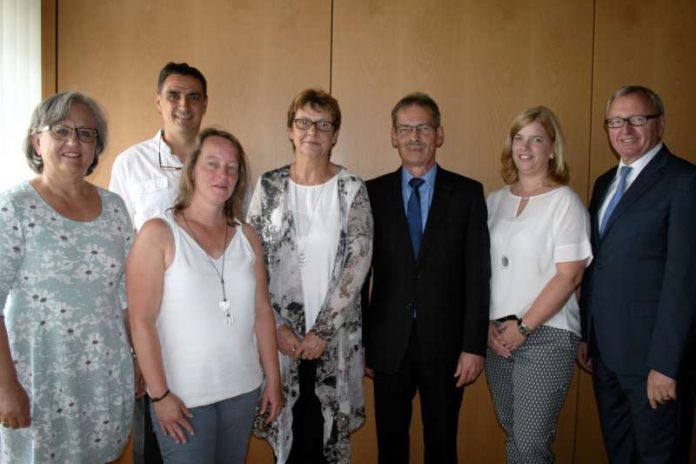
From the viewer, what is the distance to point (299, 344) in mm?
2137

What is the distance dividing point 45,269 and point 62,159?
374mm

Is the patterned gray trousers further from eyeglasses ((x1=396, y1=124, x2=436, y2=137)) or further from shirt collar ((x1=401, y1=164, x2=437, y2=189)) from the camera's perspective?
eyeglasses ((x1=396, y1=124, x2=436, y2=137))

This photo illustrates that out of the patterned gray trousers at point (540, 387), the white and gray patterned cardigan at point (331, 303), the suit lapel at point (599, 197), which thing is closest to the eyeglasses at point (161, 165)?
the white and gray patterned cardigan at point (331, 303)

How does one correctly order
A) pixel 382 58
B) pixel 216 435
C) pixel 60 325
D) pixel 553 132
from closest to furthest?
pixel 60 325, pixel 216 435, pixel 553 132, pixel 382 58

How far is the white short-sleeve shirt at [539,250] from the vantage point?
2.20 metres

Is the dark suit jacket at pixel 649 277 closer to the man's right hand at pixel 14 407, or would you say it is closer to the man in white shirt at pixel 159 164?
the man in white shirt at pixel 159 164

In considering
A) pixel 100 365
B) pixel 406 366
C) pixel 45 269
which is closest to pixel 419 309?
pixel 406 366

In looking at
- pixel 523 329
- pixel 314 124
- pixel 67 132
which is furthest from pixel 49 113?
pixel 523 329

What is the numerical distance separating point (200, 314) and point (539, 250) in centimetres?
141

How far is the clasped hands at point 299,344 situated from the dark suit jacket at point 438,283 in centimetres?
30

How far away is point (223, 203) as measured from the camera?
73.7 inches

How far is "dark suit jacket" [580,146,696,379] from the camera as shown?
78.5 inches

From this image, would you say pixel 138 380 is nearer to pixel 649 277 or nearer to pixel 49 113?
pixel 49 113

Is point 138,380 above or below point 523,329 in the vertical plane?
below
